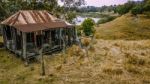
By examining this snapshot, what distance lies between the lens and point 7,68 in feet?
58.5

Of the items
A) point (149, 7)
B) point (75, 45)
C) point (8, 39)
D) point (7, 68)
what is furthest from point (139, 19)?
point (7, 68)

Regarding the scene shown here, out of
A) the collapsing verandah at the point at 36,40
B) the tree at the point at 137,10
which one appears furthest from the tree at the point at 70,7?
the tree at the point at 137,10

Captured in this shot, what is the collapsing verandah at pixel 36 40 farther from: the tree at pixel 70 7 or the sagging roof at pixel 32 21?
the tree at pixel 70 7

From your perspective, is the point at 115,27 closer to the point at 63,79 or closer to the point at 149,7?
the point at 149,7

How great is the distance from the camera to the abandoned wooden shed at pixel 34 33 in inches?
798

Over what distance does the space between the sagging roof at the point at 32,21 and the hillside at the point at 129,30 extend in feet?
93.3

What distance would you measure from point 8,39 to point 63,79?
35.7ft

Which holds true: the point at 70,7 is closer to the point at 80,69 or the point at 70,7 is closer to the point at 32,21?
the point at 32,21

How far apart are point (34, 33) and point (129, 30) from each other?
43556 millimetres

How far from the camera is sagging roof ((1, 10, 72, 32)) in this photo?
20198 millimetres

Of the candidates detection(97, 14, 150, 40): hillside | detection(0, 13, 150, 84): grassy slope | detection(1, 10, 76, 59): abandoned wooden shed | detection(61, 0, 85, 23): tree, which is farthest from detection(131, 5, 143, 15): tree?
detection(0, 13, 150, 84): grassy slope

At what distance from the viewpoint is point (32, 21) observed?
854 inches

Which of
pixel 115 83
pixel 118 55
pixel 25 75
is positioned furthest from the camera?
pixel 118 55

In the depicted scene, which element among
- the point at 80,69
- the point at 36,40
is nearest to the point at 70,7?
the point at 36,40
